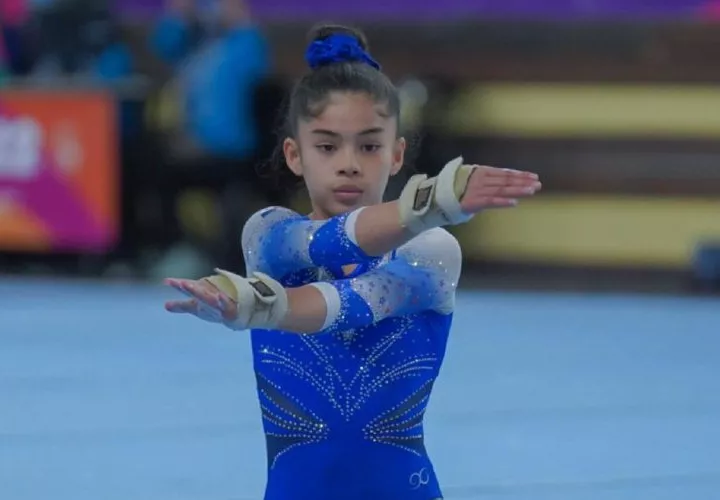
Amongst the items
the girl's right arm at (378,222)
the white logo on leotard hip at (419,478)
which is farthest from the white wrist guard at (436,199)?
the white logo on leotard hip at (419,478)

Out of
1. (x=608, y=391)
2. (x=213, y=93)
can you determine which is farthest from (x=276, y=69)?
(x=608, y=391)

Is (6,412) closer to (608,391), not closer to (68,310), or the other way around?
(608,391)

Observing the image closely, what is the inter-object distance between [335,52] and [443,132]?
272 inches

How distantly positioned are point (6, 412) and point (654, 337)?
325cm

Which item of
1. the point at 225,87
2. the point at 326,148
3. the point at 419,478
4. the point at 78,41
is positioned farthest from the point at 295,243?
the point at 78,41

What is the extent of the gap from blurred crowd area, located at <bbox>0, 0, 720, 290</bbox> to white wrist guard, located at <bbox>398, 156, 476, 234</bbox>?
6.96 meters

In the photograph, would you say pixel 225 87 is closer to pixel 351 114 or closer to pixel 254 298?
pixel 351 114

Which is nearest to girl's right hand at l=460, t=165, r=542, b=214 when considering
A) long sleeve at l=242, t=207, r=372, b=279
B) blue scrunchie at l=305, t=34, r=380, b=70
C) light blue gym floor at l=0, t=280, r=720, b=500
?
long sleeve at l=242, t=207, r=372, b=279

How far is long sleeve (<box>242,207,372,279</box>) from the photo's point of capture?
306cm

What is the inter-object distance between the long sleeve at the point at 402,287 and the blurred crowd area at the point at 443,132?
6546mm

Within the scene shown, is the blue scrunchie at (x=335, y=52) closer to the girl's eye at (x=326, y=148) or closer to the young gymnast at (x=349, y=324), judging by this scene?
the young gymnast at (x=349, y=324)

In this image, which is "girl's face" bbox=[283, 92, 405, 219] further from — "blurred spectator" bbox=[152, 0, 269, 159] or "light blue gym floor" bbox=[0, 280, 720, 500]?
"blurred spectator" bbox=[152, 0, 269, 159]

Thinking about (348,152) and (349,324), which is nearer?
(349,324)

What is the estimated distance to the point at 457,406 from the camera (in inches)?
222
